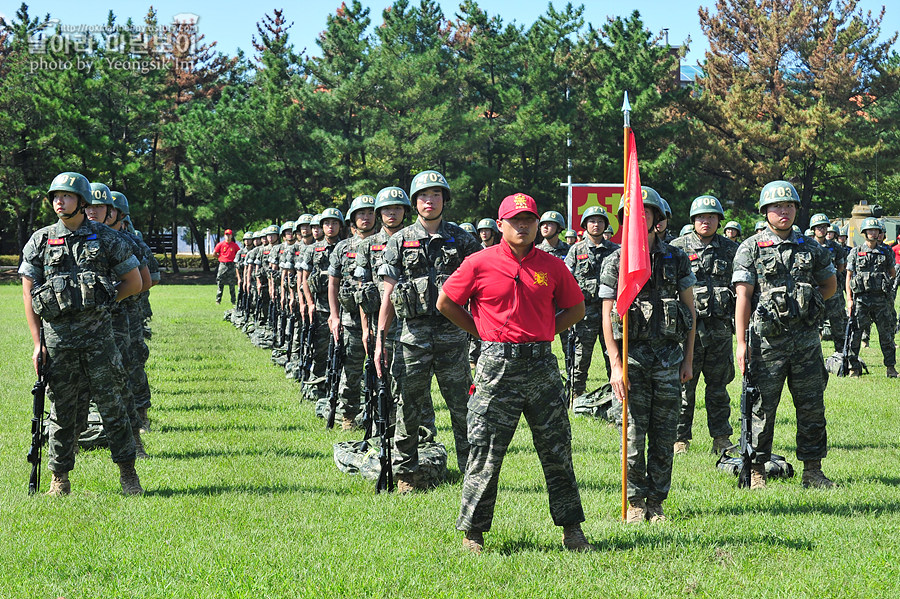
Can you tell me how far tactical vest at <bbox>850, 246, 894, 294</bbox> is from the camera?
1477cm

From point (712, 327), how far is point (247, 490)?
4908 mm

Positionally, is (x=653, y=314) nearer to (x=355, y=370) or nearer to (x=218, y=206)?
(x=355, y=370)

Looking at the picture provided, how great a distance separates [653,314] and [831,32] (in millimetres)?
44426

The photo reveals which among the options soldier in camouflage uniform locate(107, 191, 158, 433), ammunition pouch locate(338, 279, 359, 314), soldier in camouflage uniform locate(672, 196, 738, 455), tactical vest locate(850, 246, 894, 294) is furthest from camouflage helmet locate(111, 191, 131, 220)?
tactical vest locate(850, 246, 894, 294)

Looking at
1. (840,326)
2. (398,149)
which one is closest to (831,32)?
(398,149)

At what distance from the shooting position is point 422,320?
7.58m

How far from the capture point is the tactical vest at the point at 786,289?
295 inches

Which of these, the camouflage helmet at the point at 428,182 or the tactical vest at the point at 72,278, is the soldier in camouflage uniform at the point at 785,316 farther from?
the tactical vest at the point at 72,278

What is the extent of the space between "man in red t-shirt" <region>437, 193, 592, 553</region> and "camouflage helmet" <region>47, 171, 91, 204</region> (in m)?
3.23

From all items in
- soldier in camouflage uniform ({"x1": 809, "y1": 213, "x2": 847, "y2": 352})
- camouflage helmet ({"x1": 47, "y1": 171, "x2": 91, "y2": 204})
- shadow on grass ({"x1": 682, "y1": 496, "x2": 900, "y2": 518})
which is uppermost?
camouflage helmet ({"x1": 47, "y1": 171, "x2": 91, "y2": 204})

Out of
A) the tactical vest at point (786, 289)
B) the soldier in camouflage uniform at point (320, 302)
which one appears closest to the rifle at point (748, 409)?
the tactical vest at point (786, 289)

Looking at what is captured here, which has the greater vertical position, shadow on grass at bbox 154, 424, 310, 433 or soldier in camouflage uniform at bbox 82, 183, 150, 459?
soldier in camouflage uniform at bbox 82, 183, 150, 459

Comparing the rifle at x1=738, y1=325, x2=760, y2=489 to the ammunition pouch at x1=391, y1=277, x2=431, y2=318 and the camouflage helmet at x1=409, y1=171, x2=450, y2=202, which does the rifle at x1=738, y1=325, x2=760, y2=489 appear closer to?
the ammunition pouch at x1=391, y1=277, x2=431, y2=318

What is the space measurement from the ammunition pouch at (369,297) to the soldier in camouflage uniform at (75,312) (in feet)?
7.90
